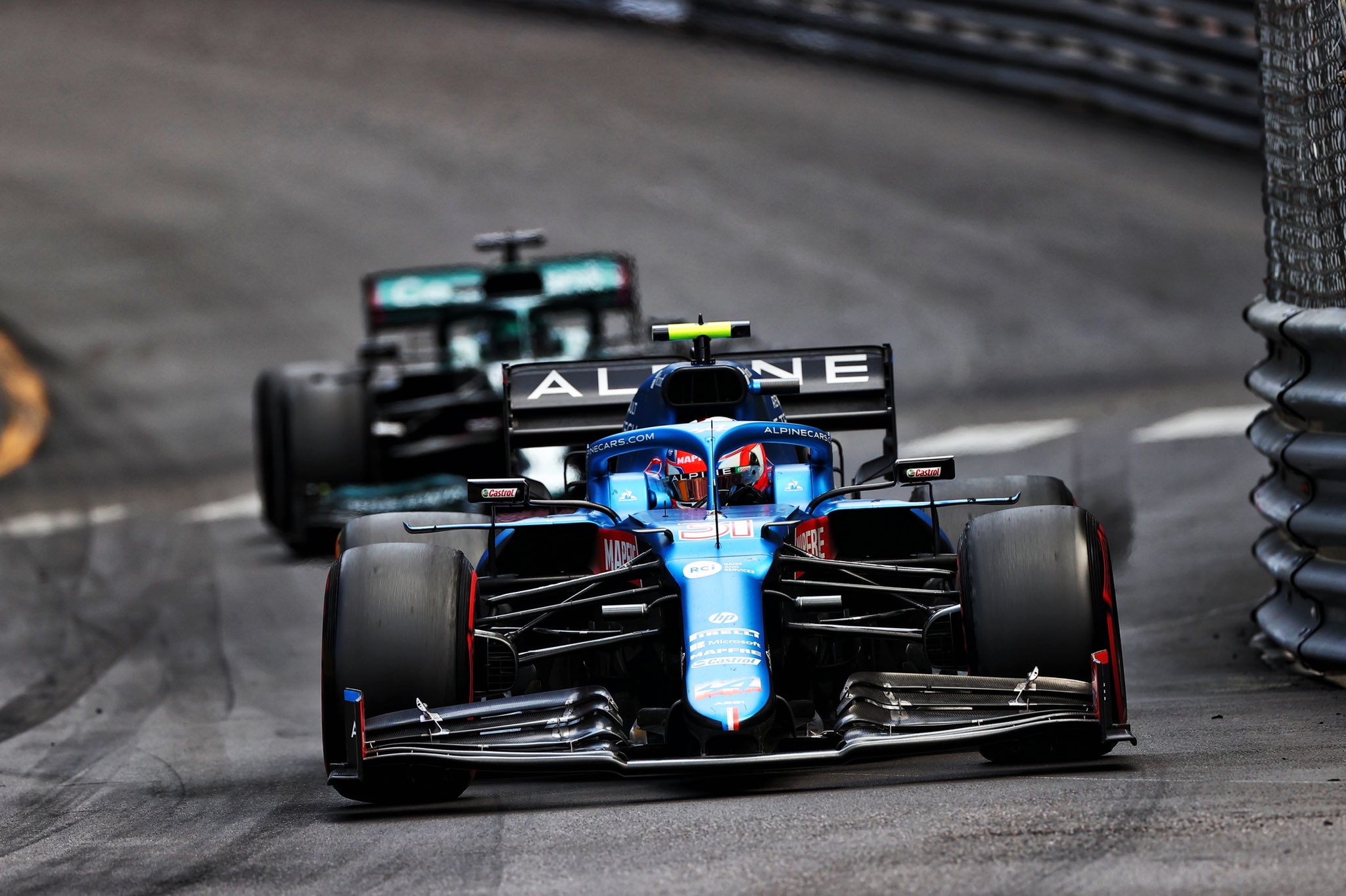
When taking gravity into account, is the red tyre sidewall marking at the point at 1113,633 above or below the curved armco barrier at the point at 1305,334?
below

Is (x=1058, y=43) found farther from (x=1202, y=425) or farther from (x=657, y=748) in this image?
(x=657, y=748)

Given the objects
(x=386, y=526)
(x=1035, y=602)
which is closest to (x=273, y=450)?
(x=386, y=526)

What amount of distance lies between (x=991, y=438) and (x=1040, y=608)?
31.9ft

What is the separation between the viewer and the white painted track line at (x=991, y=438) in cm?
1670

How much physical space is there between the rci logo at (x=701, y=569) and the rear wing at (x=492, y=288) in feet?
30.4

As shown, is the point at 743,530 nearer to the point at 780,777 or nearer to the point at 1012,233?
the point at 780,777

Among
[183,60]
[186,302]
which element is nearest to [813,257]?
[186,302]

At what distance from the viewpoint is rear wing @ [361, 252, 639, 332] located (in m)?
16.8

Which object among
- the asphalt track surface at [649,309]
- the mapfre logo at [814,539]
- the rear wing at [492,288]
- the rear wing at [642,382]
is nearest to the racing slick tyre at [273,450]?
the asphalt track surface at [649,309]

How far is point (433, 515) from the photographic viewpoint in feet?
31.2

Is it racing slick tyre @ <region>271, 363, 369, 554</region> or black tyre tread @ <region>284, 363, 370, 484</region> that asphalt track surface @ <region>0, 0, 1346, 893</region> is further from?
black tyre tread @ <region>284, 363, 370, 484</region>

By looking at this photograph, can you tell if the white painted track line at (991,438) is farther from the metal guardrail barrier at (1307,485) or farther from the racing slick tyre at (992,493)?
the racing slick tyre at (992,493)

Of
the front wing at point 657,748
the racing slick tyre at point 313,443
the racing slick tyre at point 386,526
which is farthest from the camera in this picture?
the racing slick tyre at point 313,443

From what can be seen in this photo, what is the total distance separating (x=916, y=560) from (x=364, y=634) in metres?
2.36
